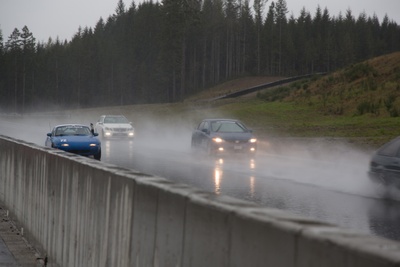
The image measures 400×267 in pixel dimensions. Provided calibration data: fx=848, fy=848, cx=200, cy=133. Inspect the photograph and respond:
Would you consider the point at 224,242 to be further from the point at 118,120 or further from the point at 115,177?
the point at 118,120

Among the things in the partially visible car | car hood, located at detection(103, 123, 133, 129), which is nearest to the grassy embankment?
the partially visible car

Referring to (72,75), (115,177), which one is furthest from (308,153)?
(72,75)

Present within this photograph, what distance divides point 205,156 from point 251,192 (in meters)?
12.4

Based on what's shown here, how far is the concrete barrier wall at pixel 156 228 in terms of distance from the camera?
3742mm

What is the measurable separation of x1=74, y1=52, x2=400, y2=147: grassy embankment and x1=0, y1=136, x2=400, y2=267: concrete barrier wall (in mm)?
24490

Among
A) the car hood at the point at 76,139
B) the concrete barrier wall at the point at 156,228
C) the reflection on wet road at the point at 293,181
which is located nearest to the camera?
the concrete barrier wall at the point at 156,228

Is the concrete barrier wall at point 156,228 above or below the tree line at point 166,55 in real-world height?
below

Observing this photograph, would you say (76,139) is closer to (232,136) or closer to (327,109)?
(232,136)

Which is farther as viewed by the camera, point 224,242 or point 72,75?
point 72,75

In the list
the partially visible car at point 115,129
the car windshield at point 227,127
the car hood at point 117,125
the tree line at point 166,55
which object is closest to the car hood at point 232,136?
the car windshield at point 227,127

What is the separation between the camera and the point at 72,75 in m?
180

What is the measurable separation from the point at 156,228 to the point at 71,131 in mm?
24981

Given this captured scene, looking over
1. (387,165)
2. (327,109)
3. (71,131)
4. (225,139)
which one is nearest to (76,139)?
(71,131)

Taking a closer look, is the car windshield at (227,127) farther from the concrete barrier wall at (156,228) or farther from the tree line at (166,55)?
the tree line at (166,55)
